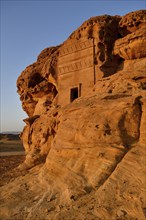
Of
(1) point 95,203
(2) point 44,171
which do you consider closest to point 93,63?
(2) point 44,171

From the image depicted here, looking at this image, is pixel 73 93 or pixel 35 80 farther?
pixel 35 80

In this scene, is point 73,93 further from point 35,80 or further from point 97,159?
point 97,159

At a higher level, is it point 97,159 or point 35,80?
point 35,80

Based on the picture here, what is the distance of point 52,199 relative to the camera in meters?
6.39

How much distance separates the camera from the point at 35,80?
19344mm

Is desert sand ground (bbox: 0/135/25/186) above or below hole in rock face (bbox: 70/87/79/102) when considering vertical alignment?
below

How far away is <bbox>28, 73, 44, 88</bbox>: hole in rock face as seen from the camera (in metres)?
19.2

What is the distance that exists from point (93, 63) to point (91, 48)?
93 cm

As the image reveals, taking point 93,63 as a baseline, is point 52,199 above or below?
below

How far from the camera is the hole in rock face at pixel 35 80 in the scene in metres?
19.2

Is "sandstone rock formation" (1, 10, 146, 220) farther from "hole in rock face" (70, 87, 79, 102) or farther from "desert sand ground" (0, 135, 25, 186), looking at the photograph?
"hole in rock face" (70, 87, 79, 102)

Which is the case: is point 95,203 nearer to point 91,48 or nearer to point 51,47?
point 91,48

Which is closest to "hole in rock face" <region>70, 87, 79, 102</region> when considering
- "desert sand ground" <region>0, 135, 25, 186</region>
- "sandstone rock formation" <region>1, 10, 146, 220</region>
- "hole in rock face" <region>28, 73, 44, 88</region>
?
"sandstone rock formation" <region>1, 10, 146, 220</region>

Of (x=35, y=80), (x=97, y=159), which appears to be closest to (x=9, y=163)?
(x=35, y=80)
